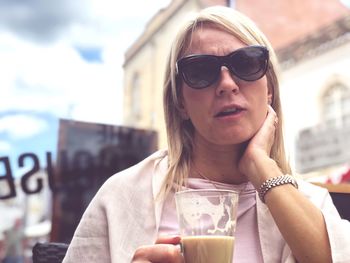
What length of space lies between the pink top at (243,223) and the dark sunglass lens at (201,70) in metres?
0.31

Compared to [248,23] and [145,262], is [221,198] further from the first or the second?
[248,23]

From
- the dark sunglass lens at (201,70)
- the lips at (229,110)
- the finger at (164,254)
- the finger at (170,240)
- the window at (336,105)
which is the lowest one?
the finger at (164,254)

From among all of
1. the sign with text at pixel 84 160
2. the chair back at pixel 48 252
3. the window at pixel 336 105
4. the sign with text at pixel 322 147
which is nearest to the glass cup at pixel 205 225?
the chair back at pixel 48 252

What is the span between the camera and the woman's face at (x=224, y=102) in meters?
1.49

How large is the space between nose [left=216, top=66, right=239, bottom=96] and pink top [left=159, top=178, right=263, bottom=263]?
30 centimetres

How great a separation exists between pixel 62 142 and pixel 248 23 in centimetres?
263

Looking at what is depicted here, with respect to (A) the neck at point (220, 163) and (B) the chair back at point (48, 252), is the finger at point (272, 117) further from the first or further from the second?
(B) the chair back at point (48, 252)

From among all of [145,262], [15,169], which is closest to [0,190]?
[15,169]

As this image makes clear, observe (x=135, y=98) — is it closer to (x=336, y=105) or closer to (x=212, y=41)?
(x=212, y=41)

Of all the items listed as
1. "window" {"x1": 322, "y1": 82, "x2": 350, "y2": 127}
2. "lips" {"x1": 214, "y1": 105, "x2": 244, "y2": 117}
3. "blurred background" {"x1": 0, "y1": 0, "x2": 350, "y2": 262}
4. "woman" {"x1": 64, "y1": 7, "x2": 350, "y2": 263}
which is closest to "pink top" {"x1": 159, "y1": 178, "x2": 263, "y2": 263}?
"woman" {"x1": 64, "y1": 7, "x2": 350, "y2": 263}

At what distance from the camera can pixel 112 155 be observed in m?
4.24

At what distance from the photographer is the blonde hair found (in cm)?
160

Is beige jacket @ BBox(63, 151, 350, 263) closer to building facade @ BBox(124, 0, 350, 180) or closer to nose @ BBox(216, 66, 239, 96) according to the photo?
nose @ BBox(216, 66, 239, 96)

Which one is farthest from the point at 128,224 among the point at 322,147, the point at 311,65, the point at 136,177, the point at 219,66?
the point at 311,65
